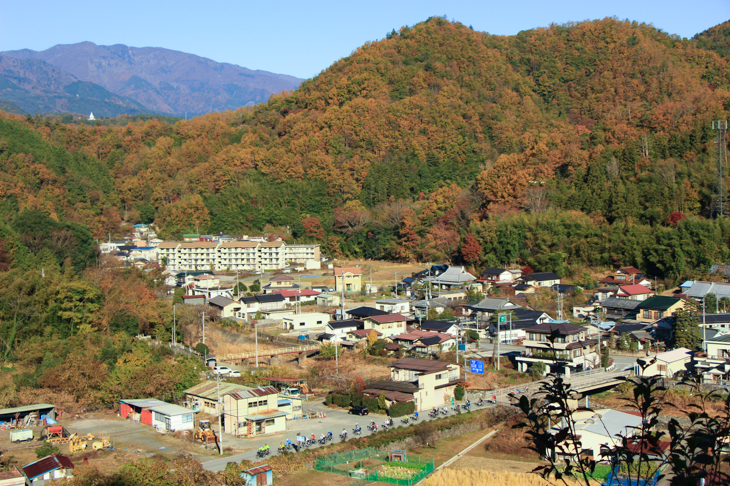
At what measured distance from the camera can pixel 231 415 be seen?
12930 millimetres

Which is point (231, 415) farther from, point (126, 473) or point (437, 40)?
point (437, 40)

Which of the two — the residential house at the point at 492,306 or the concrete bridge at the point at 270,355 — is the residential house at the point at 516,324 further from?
the concrete bridge at the point at 270,355

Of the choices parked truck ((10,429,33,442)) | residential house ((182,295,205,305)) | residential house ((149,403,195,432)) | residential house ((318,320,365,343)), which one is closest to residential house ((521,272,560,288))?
residential house ((318,320,365,343))

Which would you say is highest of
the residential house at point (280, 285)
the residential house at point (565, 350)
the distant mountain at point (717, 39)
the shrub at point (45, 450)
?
the distant mountain at point (717, 39)

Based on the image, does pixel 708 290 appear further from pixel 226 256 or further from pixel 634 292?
pixel 226 256

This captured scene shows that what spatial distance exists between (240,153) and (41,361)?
1209 inches

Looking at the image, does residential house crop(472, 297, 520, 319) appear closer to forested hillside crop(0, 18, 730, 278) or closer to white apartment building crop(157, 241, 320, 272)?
forested hillside crop(0, 18, 730, 278)

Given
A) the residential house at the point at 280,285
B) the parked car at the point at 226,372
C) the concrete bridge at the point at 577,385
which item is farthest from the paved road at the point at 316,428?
the residential house at the point at 280,285

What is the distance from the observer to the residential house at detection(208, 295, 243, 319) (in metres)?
24.6

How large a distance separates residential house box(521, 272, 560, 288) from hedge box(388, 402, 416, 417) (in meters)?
13.0

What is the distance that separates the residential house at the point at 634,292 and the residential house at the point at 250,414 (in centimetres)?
1472

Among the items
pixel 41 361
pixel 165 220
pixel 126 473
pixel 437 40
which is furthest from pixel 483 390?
pixel 437 40

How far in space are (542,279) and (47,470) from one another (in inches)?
785

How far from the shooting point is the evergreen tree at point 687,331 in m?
17.1
